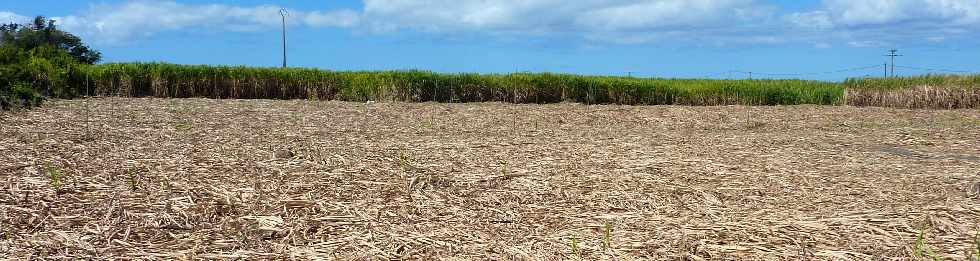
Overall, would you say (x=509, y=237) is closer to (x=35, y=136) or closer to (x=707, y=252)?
(x=707, y=252)

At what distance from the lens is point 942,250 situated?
4066 mm

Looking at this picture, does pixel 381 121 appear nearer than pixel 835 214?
No

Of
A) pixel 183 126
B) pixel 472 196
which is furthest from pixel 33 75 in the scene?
pixel 472 196

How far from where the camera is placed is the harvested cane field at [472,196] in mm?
4129

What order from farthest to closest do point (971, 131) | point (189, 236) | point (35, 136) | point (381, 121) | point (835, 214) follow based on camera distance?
1. point (381, 121)
2. point (971, 131)
3. point (35, 136)
4. point (835, 214)
5. point (189, 236)

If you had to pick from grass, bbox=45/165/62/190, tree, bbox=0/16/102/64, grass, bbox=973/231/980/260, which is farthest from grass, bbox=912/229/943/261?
tree, bbox=0/16/102/64

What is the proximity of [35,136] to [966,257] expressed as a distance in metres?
8.95

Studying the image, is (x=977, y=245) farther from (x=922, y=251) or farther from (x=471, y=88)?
(x=471, y=88)

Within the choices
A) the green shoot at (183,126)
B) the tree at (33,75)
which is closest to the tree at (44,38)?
the tree at (33,75)

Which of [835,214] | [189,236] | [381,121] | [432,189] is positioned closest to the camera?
[189,236]

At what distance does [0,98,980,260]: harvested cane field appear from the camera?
13.5 ft

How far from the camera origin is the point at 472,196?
548cm

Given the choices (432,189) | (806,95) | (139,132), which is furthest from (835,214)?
(806,95)

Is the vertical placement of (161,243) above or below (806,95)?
below
